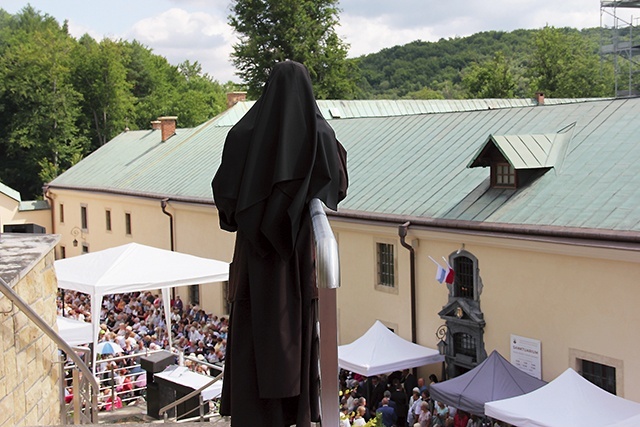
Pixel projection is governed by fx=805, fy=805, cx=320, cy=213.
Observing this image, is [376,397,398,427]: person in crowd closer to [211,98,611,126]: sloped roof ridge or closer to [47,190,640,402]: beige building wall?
[47,190,640,402]: beige building wall

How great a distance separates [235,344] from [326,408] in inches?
21.4

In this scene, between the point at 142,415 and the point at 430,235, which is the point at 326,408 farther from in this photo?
the point at 430,235

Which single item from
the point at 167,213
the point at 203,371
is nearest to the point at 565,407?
the point at 203,371

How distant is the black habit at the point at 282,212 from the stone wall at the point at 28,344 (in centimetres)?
358

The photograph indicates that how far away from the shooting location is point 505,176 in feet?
56.9

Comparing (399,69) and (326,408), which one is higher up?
(399,69)

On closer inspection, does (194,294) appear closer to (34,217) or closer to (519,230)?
(519,230)

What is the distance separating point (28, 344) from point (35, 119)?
5111cm

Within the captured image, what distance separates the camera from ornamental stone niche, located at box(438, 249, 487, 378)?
16406mm

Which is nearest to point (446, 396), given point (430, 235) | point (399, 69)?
point (430, 235)

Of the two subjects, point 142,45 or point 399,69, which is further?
point 399,69

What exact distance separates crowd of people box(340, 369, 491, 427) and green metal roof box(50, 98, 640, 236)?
364 centimetres

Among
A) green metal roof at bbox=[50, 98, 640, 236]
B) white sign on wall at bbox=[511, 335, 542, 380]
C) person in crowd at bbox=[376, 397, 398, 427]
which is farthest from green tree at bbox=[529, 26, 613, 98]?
person in crowd at bbox=[376, 397, 398, 427]

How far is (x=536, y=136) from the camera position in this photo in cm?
1723
